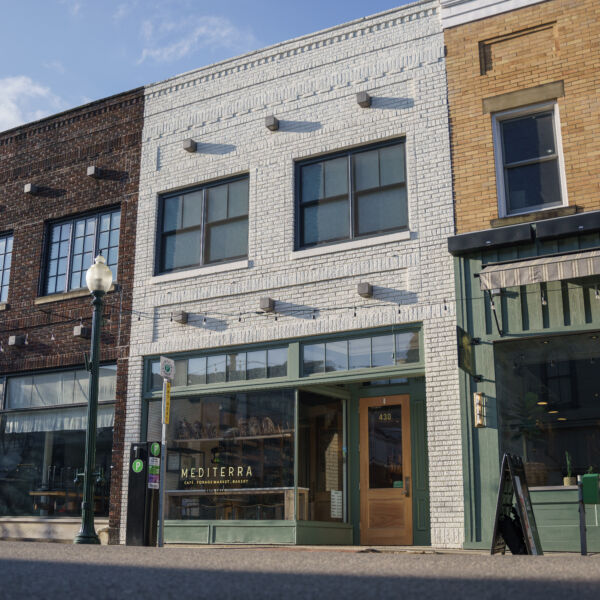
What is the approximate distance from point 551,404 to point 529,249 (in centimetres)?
222

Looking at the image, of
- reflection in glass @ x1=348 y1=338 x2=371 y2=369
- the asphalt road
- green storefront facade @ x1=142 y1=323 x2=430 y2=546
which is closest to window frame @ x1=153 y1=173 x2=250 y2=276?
green storefront facade @ x1=142 y1=323 x2=430 y2=546

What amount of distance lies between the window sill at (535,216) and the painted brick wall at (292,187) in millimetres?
820

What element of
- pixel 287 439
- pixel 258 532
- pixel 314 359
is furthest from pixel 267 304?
pixel 258 532

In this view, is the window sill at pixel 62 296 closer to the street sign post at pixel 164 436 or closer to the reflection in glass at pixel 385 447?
the street sign post at pixel 164 436

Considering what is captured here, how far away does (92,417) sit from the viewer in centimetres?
1245

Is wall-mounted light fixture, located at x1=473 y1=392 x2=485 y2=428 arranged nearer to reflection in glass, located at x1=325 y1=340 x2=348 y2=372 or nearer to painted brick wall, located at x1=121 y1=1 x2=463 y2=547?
painted brick wall, located at x1=121 y1=1 x2=463 y2=547

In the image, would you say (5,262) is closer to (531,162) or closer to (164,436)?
(164,436)

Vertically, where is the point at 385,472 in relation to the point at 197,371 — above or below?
below

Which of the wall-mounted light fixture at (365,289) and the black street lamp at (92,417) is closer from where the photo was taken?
the black street lamp at (92,417)

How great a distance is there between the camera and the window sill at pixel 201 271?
14.1m

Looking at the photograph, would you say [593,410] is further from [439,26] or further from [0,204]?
[0,204]

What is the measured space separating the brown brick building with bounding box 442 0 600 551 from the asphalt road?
4.73 meters

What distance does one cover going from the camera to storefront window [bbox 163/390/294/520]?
1298cm

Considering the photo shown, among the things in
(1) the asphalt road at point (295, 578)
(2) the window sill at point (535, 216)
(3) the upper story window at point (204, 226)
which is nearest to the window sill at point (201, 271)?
(3) the upper story window at point (204, 226)
